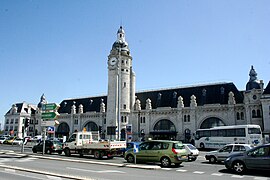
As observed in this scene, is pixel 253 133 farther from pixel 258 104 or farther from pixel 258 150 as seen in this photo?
pixel 258 150

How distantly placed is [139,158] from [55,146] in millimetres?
13613

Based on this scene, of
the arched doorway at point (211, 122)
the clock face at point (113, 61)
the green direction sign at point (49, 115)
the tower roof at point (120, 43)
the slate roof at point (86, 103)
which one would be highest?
the tower roof at point (120, 43)

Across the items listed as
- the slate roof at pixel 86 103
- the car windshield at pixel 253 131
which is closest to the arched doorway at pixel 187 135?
the car windshield at pixel 253 131

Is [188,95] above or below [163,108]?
above

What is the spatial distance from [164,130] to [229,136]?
885 inches

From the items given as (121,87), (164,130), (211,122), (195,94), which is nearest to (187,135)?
(164,130)

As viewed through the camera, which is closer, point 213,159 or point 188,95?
point 213,159

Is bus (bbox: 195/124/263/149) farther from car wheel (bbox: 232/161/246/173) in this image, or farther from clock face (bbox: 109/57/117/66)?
Result: clock face (bbox: 109/57/117/66)

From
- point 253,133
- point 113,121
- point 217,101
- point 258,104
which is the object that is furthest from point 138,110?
point 253,133

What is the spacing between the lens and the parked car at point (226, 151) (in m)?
19.3

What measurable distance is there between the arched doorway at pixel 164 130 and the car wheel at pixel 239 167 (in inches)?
1574

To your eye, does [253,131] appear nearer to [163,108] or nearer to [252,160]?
[252,160]

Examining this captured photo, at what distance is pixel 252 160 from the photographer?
13.8 m

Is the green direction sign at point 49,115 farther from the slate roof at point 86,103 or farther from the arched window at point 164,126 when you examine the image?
the slate roof at point 86,103
